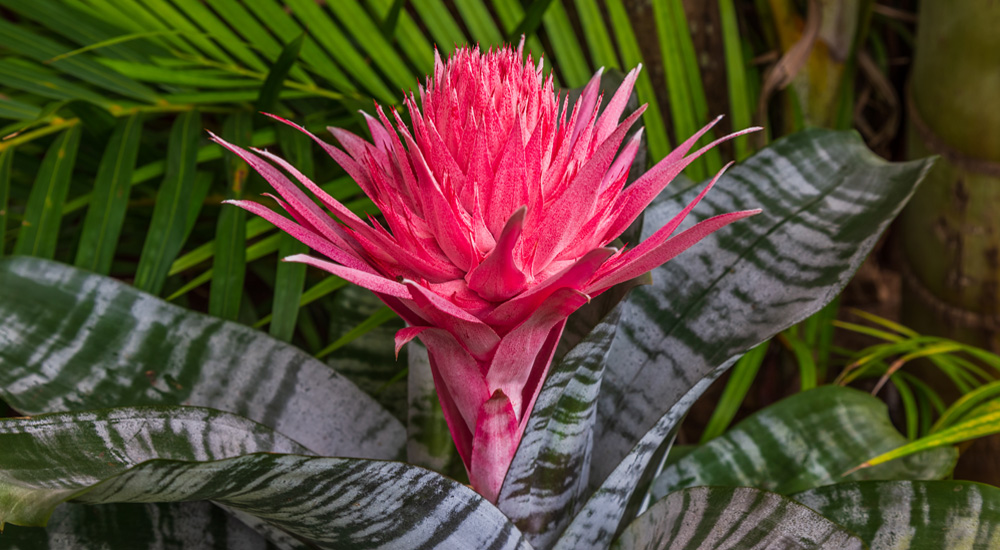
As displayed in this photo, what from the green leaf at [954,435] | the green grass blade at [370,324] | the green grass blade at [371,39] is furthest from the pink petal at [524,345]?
the green grass blade at [371,39]

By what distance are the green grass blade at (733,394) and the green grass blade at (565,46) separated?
363mm

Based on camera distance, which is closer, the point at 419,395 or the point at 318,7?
the point at 419,395

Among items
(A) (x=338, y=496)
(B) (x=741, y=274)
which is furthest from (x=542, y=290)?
(B) (x=741, y=274)

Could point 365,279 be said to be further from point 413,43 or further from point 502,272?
point 413,43

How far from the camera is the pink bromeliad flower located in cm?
30

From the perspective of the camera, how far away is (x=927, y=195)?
0.74 meters

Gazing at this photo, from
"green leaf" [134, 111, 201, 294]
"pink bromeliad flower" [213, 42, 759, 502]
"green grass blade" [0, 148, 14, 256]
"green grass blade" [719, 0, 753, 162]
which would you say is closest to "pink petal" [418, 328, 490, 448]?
"pink bromeliad flower" [213, 42, 759, 502]

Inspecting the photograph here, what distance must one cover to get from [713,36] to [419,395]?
2.03 ft

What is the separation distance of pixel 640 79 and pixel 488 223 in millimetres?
517

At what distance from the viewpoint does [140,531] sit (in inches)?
16.4

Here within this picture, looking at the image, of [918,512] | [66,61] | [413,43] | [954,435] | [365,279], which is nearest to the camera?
[365,279]

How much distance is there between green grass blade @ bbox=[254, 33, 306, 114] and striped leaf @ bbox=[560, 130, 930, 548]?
342 mm

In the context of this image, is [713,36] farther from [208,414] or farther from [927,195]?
[208,414]

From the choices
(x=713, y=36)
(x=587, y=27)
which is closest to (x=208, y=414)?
(x=587, y=27)
